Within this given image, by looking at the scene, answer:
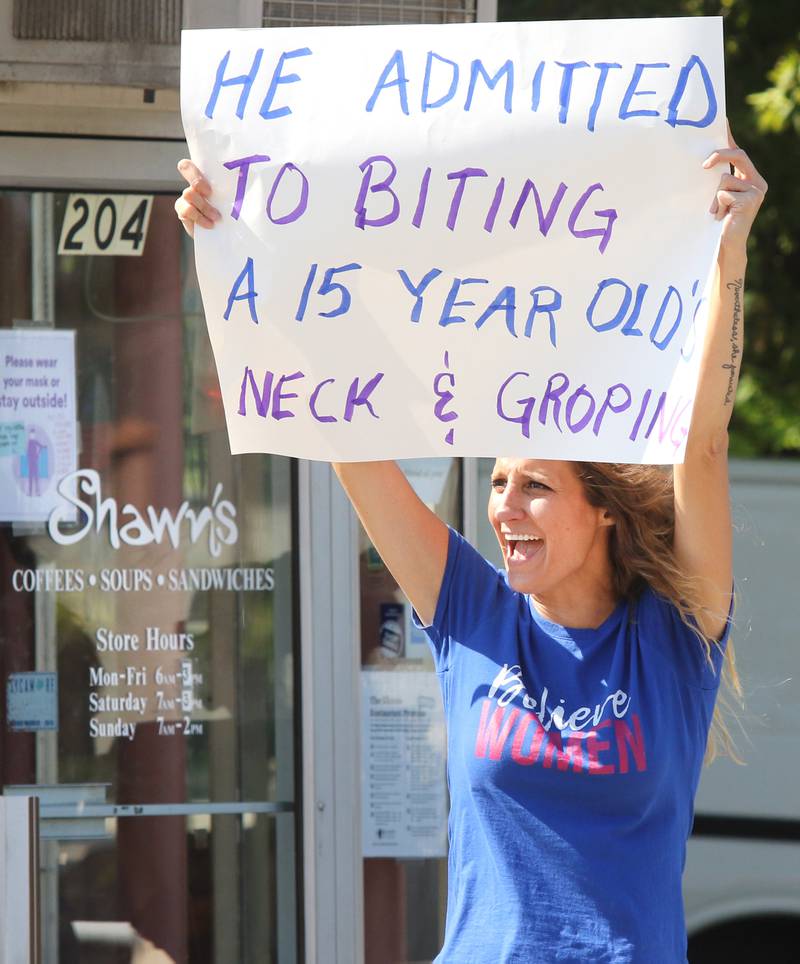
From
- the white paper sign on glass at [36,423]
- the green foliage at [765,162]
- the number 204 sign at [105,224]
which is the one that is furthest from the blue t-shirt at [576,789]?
the green foliage at [765,162]

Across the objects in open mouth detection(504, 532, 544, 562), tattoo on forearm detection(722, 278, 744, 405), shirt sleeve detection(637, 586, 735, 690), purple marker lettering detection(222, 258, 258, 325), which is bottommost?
shirt sleeve detection(637, 586, 735, 690)

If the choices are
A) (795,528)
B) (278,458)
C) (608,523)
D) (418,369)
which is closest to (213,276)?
(418,369)

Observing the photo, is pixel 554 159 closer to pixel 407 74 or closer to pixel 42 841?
pixel 407 74

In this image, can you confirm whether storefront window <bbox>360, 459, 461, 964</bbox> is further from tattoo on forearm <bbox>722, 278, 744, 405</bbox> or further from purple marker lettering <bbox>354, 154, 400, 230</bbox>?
tattoo on forearm <bbox>722, 278, 744, 405</bbox>

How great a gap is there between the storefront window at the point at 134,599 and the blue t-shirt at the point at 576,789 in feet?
5.12

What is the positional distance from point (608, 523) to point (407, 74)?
81cm

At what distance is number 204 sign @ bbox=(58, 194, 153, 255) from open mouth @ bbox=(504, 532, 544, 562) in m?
1.79

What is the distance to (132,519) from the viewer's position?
3.79 metres

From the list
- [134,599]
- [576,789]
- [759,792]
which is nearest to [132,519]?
[134,599]

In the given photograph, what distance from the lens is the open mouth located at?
2.39 m

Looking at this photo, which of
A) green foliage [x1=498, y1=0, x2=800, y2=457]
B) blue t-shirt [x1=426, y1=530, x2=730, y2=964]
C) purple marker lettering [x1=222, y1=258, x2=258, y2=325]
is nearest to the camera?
blue t-shirt [x1=426, y1=530, x2=730, y2=964]

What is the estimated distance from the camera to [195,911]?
153 inches

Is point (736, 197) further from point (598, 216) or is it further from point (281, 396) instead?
point (281, 396)

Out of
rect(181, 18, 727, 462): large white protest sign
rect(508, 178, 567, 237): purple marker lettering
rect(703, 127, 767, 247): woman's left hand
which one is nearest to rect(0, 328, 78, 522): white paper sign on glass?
rect(181, 18, 727, 462): large white protest sign
